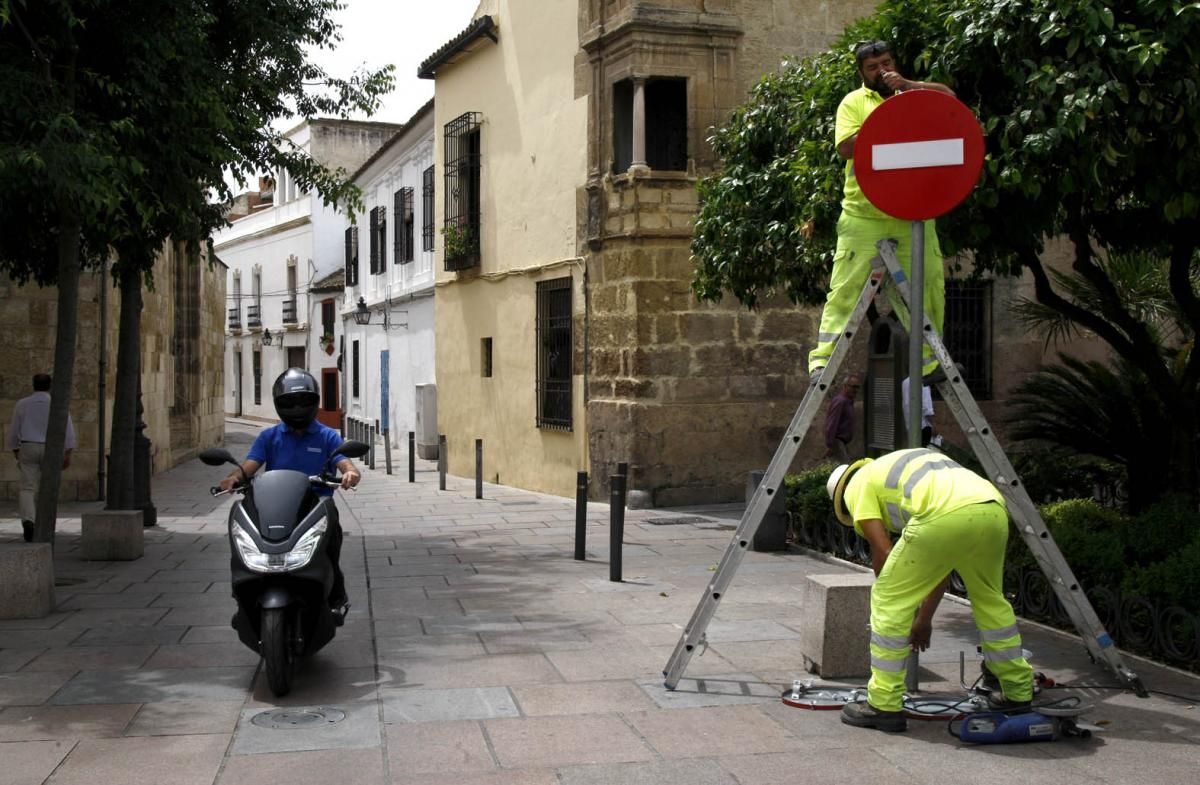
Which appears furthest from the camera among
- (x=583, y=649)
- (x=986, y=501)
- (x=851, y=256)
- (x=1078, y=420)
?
(x=1078, y=420)

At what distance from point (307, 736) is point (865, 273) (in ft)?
10.2

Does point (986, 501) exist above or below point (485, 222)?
below

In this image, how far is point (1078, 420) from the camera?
1039cm

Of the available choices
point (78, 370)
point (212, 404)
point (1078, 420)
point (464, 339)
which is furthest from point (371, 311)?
point (1078, 420)

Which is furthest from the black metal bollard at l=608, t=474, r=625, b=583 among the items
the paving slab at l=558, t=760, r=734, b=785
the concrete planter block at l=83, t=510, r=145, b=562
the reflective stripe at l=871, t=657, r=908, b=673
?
the paving slab at l=558, t=760, r=734, b=785

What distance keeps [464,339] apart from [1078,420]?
12500 mm

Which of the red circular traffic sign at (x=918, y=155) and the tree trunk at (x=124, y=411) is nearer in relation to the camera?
the red circular traffic sign at (x=918, y=155)

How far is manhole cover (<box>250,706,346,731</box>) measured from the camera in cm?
519

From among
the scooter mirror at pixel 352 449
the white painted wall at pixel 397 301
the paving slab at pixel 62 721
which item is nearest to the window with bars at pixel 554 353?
the white painted wall at pixel 397 301

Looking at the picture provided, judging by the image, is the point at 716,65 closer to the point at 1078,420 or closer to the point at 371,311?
the point at 1078,420

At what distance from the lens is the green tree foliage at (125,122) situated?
7.74 m

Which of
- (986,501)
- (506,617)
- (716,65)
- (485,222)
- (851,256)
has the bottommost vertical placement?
(506,617)

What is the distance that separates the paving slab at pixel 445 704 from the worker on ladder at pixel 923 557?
154 centimetres

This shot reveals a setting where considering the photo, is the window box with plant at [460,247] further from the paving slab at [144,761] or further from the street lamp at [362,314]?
the paving slab at [144,761]
